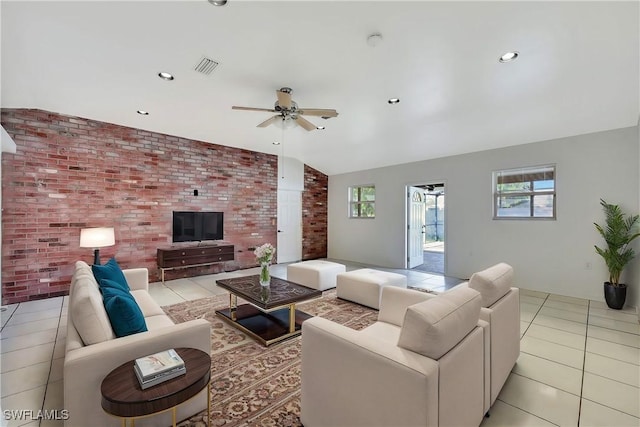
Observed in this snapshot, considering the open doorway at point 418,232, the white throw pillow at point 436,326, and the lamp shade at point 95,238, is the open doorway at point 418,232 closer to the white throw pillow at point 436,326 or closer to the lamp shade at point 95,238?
the white throw pillow at point 436,326

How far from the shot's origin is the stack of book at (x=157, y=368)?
137 centimetres

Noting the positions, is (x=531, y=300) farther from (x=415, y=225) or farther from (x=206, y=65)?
(x=206, y=65)

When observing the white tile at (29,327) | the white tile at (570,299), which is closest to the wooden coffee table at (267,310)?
the white tile at (29,327)

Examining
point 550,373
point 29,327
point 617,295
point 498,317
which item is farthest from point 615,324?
point 29,327

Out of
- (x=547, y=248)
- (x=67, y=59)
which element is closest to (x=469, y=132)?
(x=547, y=248)

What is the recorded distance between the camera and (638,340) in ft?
9.41

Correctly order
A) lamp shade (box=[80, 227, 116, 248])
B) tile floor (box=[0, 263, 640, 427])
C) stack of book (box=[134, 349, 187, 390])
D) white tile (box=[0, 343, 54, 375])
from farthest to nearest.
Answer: lamp shade (box=[80, 227, 116, 248]) → white tile (box=[0, 343, 54, 375]) → tile floor (box=[0, 263, 640, 427]) → stack of book (box=[134, 349, 187, 390])

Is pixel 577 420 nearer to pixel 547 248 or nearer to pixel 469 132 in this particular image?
pixel 547 248

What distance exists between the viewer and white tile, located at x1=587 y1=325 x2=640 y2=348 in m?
2.83

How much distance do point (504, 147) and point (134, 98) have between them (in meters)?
6.09

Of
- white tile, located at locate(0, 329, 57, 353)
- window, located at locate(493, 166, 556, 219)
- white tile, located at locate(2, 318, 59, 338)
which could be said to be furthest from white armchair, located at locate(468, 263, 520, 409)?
white tile, located at locate(2, 318, 59, 338)

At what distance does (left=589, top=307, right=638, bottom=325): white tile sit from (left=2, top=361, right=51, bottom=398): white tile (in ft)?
19.6

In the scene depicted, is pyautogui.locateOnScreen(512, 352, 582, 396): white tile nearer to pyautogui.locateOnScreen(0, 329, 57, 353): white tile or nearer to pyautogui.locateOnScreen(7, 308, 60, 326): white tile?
pyautogui.locateOnScreen(0, 329, 57, 353): white tile

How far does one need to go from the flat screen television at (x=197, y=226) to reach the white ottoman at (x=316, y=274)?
2173 millimetres
